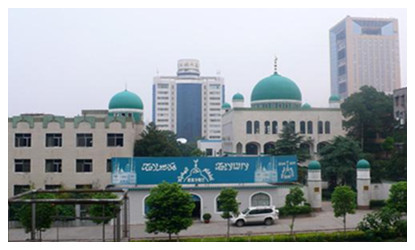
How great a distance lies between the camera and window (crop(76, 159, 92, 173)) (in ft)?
63.8

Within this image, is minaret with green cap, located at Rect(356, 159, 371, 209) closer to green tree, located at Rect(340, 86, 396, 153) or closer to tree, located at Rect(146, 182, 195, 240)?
green tree, located at Rect(340, 86, 396, 153)

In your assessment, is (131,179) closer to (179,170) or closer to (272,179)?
(179,170)

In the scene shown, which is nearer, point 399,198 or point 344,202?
point 399,198

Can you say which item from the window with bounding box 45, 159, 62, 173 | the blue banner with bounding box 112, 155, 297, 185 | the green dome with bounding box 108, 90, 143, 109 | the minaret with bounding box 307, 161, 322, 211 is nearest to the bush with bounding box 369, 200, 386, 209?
the minaret with bounding box 307, 161, 322, 211

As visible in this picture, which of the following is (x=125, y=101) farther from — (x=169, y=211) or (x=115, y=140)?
(x=169, y=211)

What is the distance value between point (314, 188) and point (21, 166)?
12.4 m

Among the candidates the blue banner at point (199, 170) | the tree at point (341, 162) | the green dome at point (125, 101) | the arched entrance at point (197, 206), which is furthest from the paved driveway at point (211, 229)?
the green dome at point (125, 101)

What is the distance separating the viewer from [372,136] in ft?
91.1

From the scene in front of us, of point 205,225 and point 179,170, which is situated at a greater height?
point 179,170

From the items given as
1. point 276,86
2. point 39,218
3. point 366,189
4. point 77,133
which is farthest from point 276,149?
point 39,218

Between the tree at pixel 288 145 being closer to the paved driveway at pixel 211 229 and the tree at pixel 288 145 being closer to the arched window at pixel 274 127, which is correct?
the arched window at pixel 274 127

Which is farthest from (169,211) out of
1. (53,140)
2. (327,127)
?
(327,127)

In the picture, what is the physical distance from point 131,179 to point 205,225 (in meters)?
3.17

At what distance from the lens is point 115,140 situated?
1988 cm
